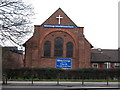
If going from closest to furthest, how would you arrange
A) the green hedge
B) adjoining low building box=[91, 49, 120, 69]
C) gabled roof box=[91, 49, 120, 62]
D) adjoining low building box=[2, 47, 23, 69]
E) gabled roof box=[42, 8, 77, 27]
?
adjoining low building box=[2, 47, 23, 69] → the green hedge → gabled roof box=[42, 8, 77, 27] → adjoining low building box=[91, 49, 120, 69] → gabled roof box=[91, 49, 120, 62]

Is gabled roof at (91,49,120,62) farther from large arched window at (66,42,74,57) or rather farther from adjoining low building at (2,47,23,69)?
adjoining low building at (2,47,23,69)

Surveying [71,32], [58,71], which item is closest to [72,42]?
[71,32]

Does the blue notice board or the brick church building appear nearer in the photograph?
the blue notice board

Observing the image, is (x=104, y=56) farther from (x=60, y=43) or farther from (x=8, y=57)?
(x=8, y=57)

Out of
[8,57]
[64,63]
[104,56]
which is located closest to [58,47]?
[64,63]

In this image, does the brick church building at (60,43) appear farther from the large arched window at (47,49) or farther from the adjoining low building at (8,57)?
the adjoining low building at (8,57)

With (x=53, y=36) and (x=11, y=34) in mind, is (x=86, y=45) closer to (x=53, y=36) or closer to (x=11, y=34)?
(x=53, y=36)

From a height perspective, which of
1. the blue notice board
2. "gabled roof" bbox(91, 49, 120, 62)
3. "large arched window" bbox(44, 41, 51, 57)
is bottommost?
the blue notice board

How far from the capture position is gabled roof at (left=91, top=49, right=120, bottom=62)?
4581 centimetres

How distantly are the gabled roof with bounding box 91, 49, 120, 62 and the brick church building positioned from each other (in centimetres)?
A: 429

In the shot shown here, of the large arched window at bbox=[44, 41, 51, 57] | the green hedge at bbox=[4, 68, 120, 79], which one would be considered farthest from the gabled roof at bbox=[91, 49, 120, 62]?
the green hedge at bbox=[4, 68, 120, 79]

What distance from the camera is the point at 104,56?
4694cm

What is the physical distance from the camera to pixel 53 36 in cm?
4244

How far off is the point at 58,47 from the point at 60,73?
341 inches
